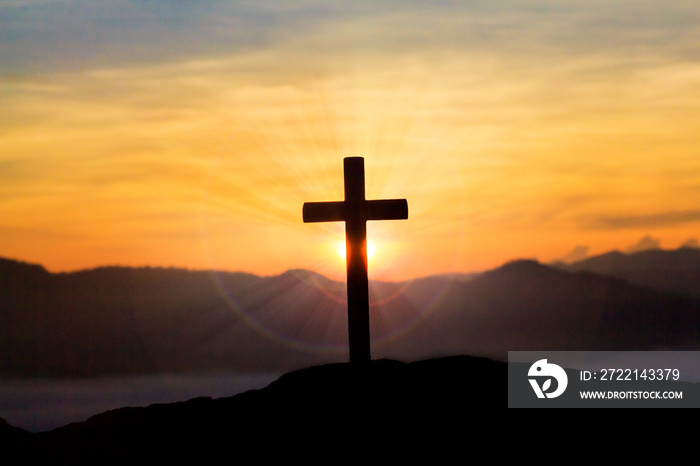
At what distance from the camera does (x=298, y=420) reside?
1428 centimetres

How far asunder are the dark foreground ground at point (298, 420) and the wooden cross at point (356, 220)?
2.10ft

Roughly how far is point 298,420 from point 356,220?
391 centimetres

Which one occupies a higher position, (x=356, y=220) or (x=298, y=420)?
(x=356, y=220)

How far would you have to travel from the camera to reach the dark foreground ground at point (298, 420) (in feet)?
44.7

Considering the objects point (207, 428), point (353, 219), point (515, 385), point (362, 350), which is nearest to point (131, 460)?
point (207, 428)

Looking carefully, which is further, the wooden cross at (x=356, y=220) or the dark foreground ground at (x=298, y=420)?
the wooden cross at (x=356, y=220)

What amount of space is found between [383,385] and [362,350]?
765 millimetres

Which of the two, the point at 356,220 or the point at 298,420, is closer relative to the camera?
the point at 298,420

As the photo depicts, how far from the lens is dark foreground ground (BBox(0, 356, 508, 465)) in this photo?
44.7 ft

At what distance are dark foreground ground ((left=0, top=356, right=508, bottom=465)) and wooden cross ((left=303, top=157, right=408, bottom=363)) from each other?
0.64 metres

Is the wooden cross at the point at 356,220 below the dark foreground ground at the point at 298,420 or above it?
above

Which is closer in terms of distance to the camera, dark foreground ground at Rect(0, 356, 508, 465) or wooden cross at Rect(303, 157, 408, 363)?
dark foreground ground at Rect(0, 356, 508, 465)

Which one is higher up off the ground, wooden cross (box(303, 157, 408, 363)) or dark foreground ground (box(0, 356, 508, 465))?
wooden cross (box(303, 157, 408, 363))

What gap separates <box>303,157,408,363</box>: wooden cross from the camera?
Answer: 15219 mm
